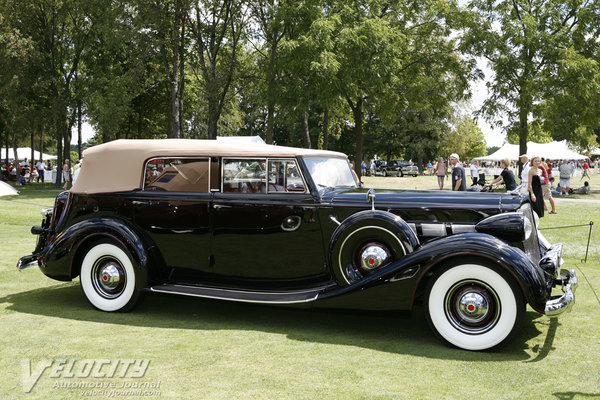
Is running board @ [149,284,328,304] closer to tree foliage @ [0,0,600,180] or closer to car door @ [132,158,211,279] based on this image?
car door @ [132,158,211,279]

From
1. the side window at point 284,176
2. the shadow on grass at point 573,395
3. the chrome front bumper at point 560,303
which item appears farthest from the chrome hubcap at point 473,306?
the side window at point 284,176

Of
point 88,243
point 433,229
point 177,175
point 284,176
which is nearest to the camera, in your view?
point 433,229

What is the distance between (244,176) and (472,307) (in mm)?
2595

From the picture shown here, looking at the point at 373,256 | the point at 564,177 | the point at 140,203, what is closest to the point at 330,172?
the point at 373,256

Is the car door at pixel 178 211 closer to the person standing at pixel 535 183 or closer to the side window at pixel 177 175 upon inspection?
the side window at pixel 177 175

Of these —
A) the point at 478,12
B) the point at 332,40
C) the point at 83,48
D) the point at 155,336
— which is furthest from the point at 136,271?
the point at 83,48

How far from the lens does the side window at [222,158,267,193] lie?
18.3 feet

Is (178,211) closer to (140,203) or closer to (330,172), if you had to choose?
(140,203)

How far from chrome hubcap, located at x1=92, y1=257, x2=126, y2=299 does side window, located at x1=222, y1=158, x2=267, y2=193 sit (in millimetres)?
1492

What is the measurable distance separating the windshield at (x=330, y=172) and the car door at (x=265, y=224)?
8.8 inches

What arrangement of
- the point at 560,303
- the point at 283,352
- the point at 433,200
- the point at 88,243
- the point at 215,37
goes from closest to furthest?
1. the point at 560,303
2. the point at 283,352
3. the point at 433,200
4. the point at 88,243
5. the point at 215,37

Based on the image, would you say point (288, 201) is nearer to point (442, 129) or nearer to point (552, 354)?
point (552, 354)

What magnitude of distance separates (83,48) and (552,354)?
112ft

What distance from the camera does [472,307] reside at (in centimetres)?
458
